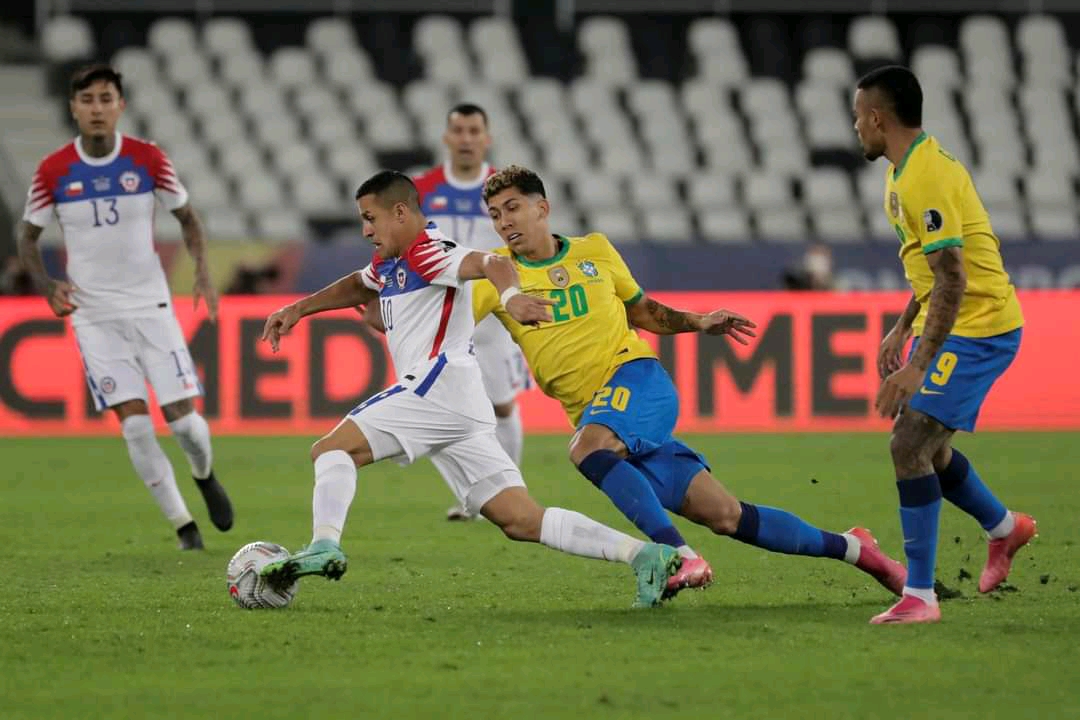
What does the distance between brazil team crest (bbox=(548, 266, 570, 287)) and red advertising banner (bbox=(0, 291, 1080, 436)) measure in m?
8.64

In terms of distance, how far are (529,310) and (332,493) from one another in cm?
109

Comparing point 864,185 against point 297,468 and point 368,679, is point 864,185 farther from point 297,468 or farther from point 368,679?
point 368,679

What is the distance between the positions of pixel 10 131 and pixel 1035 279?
42.0ft

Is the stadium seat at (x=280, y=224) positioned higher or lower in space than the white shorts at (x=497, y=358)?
higher

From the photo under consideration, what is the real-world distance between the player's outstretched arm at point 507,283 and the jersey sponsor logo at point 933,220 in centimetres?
125

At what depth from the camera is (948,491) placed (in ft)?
22.9

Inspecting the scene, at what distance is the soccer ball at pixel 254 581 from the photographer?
656 cm

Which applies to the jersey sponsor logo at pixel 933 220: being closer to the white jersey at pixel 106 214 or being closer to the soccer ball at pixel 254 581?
the soccer ball at pixel 254 581

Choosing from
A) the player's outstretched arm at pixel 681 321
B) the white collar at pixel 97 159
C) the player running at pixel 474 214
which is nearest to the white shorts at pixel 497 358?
the player running at pixel 474 214

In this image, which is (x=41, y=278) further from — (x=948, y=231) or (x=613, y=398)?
(x=948, y=231)

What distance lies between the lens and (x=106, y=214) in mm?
9039

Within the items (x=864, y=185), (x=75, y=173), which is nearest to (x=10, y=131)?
(x=864, y=185)

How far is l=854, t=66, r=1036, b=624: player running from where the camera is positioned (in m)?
5.92

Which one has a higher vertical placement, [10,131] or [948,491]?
[10,131]
